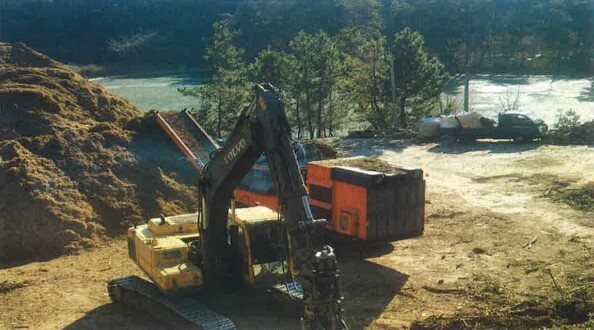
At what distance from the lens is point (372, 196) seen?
46.3 ft

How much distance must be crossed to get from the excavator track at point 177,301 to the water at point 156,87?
35.4 meters

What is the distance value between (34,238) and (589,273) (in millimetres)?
11664

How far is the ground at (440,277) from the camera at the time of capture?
1157cm

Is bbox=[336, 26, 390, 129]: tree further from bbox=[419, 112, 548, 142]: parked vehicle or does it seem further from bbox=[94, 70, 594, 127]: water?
bbox=[94, 70, 594, 127]: water

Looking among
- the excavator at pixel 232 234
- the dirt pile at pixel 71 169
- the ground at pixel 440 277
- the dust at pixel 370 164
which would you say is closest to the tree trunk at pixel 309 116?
the dirt pile at pixel 71 169

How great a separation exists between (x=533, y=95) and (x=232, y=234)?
46.1m

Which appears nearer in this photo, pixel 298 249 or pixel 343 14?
pixel 298 249

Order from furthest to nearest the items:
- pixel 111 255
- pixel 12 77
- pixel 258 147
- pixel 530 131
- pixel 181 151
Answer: pixel 530 131 → pixel 12 77 → pixel 181 151 → pixel 111 255 → pixel 258 147

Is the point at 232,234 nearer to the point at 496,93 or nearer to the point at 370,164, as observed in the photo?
the point at 370,164

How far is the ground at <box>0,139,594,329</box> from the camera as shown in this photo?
11.6 meters

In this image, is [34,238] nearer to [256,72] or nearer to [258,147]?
[258,147]

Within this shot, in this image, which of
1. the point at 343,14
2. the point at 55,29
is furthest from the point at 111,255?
the point at 55,29

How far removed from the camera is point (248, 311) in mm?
11742

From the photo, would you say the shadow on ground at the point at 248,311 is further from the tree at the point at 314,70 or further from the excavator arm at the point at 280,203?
the tree at the point at 314,70
